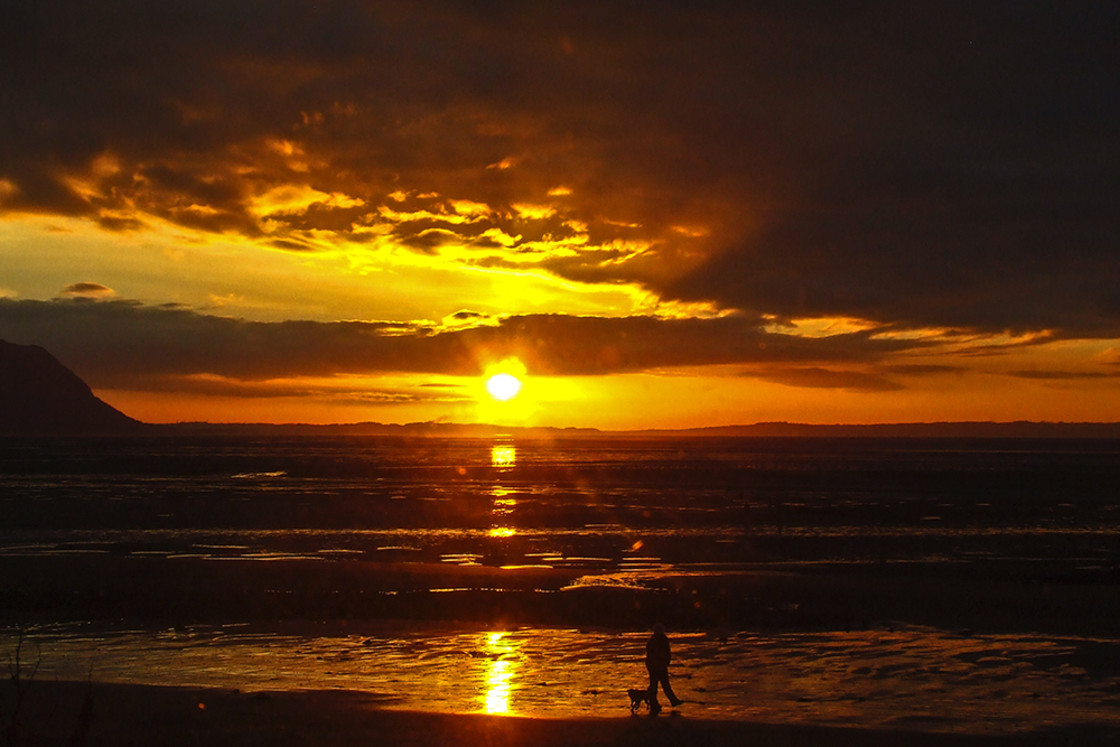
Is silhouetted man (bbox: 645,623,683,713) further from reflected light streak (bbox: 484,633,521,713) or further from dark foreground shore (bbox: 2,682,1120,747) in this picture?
reflected light streak (bbox: 484,633,521,713)

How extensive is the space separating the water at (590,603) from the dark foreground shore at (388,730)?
0.77 m

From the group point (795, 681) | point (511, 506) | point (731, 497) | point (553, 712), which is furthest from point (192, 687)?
point (731, 497)

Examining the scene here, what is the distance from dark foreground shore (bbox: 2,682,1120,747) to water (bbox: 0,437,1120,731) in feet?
2.53

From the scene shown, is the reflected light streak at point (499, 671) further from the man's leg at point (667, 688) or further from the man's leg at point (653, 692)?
the man's leg at point (667, 688)

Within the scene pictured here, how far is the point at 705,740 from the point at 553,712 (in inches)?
110

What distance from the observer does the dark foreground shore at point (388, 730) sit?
1462 centimetres

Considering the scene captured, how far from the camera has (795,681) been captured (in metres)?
18.6

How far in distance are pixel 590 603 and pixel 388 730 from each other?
12273 millimetres

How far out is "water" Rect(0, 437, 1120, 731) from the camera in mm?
18188

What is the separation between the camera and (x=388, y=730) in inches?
600

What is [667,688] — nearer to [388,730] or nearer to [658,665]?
[658,665]

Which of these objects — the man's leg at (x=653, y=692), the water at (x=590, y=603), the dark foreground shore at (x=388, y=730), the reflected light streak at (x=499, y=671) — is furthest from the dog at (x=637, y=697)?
the reflected light streak at (x=499, y=671)

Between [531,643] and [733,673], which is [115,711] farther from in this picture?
[733,673]

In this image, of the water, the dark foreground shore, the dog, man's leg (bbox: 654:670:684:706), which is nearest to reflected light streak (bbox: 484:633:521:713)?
the water
